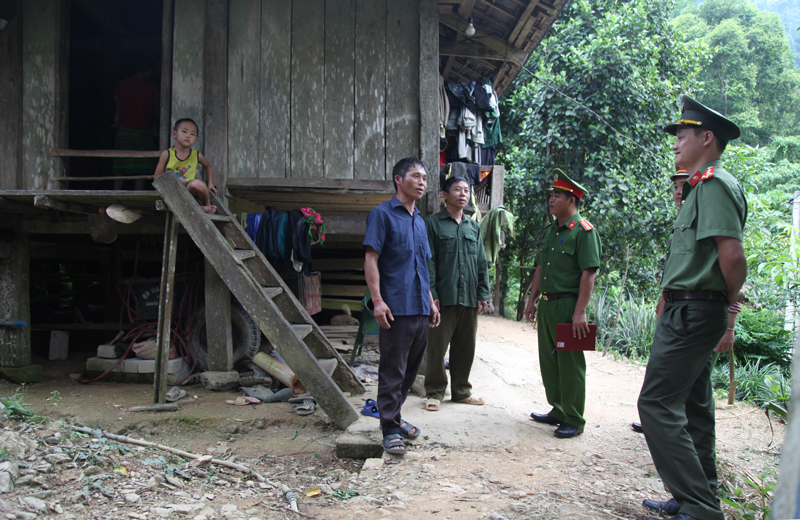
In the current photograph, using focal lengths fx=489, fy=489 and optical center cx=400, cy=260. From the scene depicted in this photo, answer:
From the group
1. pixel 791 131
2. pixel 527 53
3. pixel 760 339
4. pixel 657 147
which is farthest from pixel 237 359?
pixel 791 131

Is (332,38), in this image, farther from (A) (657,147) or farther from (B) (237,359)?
(A) (657,147)

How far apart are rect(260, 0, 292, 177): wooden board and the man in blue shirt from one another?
2.35 meters

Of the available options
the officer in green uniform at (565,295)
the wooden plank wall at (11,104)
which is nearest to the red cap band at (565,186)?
the officer in green uniform at (565,295)

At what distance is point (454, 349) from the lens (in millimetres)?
4227

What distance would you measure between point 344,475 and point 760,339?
6420 mm

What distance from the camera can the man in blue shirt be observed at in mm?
3135

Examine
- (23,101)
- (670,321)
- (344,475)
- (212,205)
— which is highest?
(23,101)

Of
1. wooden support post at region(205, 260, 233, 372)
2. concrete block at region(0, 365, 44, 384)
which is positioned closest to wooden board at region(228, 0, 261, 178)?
wooden support post at region(205, 260, 233, 372)

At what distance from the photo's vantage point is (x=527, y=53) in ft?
20.9

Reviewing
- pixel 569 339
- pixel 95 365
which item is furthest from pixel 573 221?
pixel 95 365

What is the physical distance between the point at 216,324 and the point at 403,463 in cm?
305

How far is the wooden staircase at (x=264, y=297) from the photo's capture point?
3.84 m

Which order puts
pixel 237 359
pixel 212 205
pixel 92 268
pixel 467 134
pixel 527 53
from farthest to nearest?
pixel 92 268 → pixel 467 134 → pixel 527 53 → pixel 237 359 → pixel 212 205

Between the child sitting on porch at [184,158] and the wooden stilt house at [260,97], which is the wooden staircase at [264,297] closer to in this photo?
the child sitting on porch at [184,158]
